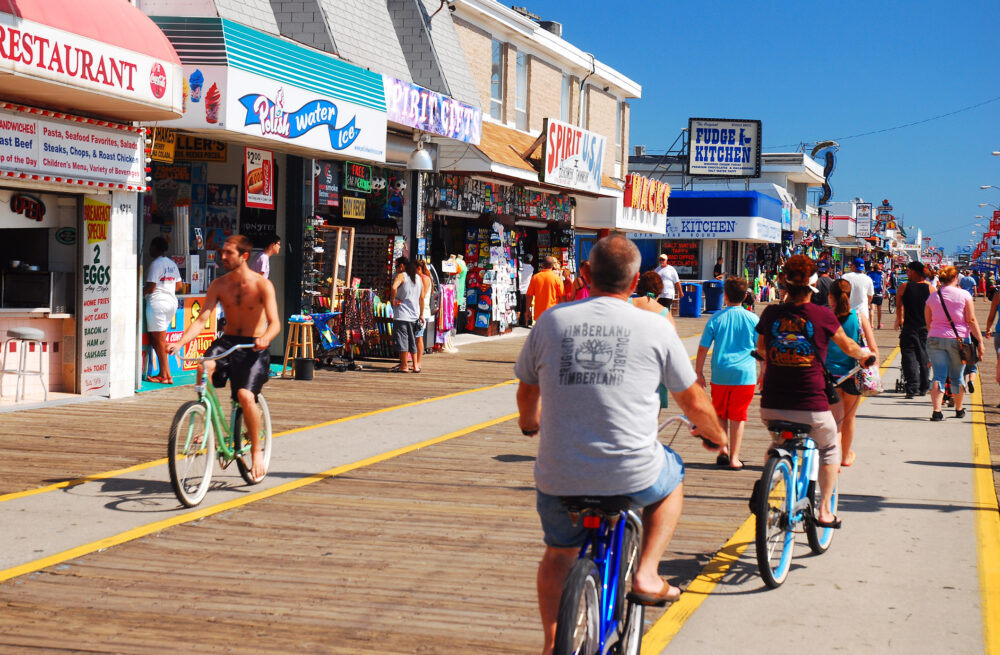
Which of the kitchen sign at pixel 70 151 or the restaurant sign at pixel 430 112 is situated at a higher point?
the restaurant sign at pixel 430 112

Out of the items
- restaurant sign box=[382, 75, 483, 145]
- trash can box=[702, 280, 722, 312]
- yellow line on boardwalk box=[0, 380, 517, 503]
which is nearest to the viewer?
yellow line on boardwalk box=[0, 380, 517, 503]

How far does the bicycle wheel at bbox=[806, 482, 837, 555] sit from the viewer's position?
268 inches

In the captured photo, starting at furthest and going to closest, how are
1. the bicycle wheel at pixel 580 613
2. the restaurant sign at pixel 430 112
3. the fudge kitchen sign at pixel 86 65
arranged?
the restaurant sign at pixel 430 112 → the fudge kitchen sign at pixel 86 65 → the bicycle wheel at pixel 580 613

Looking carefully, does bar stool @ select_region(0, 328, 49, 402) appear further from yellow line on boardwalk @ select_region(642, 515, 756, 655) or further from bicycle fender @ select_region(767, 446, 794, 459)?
bicycle fender @ select_region(767, 446, 794, 459)

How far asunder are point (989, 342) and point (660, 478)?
28.7m

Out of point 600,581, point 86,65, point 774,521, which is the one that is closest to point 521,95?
point 86,65

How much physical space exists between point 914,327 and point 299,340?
28.9 feet

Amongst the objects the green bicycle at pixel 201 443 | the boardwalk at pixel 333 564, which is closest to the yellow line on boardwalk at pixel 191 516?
the boardwalk at pixel 333 564

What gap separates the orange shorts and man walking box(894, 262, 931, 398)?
5446 mm

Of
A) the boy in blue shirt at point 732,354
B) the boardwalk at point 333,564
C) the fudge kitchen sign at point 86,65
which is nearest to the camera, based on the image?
the boardwalk at point 333,564

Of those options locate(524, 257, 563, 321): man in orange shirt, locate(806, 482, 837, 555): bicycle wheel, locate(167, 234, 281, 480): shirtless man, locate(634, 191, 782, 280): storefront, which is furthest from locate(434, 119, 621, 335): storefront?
locate(634, 191, 782, 280): storefront

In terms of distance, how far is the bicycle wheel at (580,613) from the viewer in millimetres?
3643

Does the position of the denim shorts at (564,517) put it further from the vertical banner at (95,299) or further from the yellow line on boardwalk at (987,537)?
the vertical banner at (95,299)

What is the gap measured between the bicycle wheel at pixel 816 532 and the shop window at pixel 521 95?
70.0 ft
